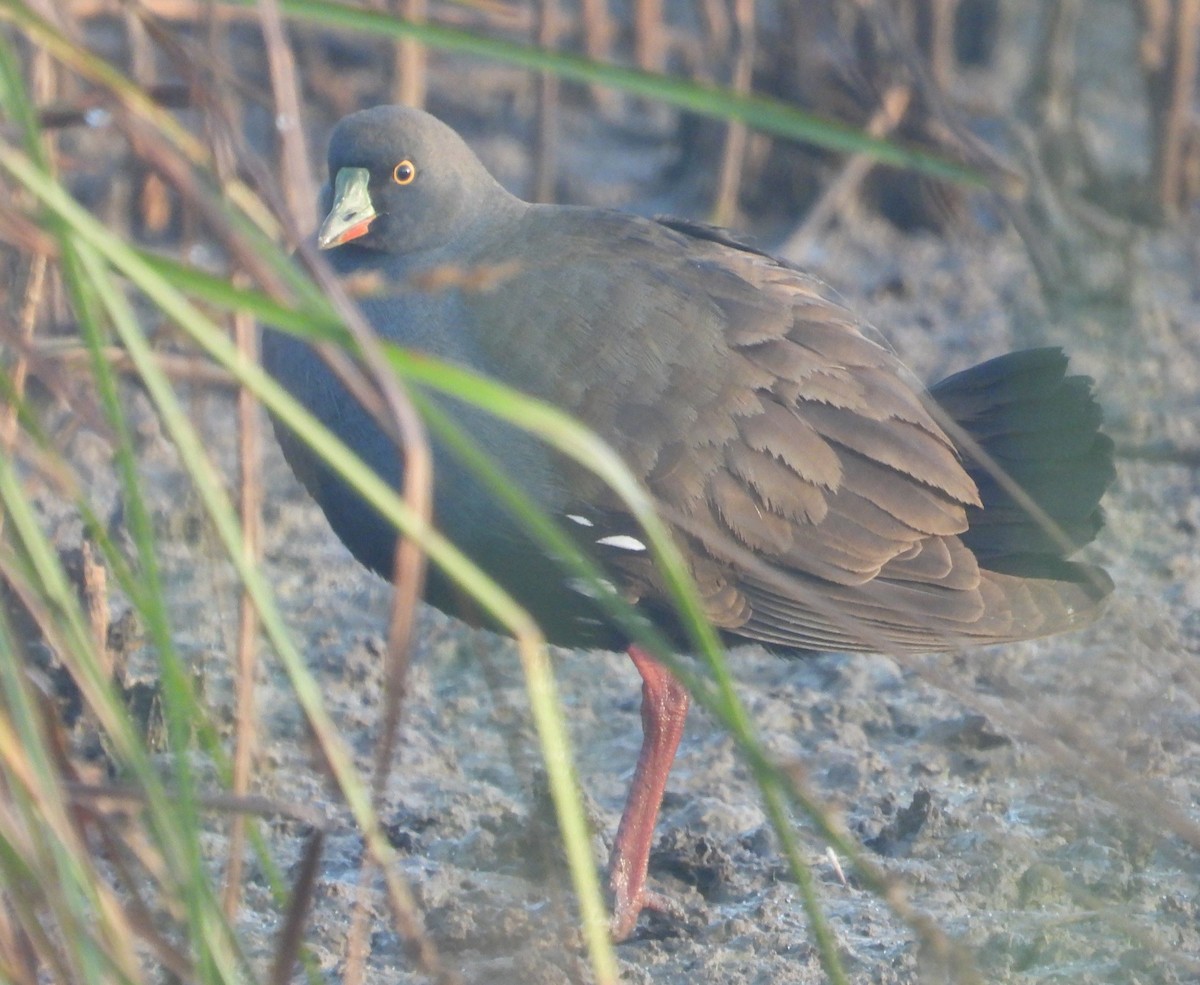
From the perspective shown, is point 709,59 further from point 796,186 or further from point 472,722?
point 472,722

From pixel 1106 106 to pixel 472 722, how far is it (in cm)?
591

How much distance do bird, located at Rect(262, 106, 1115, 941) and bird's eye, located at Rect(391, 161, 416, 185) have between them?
396 mm

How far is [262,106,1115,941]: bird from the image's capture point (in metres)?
3.57

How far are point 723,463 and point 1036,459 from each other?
0.70 metres

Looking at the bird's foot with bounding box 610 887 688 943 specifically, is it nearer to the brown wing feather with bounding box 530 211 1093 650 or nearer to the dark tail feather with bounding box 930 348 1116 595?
the brown wing feather with bounding box 530 211 1093 650

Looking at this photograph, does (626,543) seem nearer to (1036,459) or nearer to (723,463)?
(723,463)

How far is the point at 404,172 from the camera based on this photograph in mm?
4129

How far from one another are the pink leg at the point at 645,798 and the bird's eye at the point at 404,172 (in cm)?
125

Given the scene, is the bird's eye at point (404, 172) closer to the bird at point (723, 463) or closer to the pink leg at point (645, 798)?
the bird at point (723, 463)

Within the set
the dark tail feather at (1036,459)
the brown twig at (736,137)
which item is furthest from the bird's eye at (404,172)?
the brown twig at (736,137)

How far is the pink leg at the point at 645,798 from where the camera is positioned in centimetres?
355

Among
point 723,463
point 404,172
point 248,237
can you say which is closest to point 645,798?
point 723,463

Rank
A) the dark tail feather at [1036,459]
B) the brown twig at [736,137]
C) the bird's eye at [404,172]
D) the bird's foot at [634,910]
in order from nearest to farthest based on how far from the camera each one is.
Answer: the bird's foot at [634,910]
the dark tail feather at [1036,459]
the bird's eye at [404,172]
the brown twig at [736,137]

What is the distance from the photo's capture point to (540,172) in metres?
6.35
